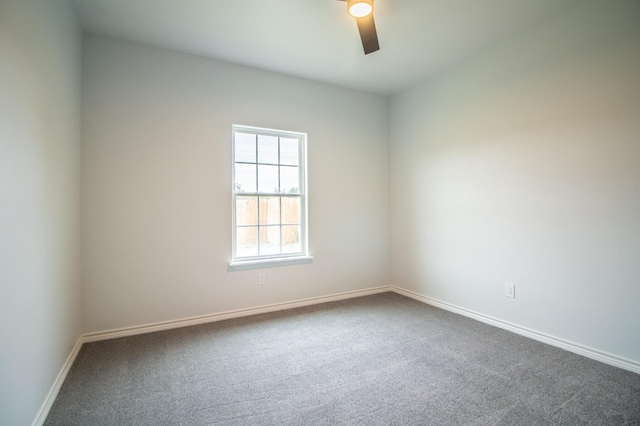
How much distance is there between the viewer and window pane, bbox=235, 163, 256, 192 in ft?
10.8

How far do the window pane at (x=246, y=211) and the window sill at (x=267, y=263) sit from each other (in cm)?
43

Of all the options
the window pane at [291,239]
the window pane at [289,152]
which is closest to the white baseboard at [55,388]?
the window pane at [291,239]

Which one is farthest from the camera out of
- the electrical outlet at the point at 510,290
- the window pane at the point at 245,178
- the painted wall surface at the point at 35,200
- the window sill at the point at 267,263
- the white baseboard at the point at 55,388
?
the window pane at the point at 245,178

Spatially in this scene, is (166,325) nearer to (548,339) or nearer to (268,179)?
(268,179)

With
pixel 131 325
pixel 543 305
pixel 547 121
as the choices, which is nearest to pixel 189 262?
pixel 131 325

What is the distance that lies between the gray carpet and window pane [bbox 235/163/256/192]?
1.45m

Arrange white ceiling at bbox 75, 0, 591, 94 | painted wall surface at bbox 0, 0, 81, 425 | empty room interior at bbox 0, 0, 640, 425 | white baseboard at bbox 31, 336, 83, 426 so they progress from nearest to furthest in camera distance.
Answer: painted wall surface at bbox 0, 0, 81, 425 → white baseboard at bbox 31, 336, 83, 426 → empty room interior at bbox 0, 0, 640, 425 → white ceiling at bbox 75, 0, 591, 94

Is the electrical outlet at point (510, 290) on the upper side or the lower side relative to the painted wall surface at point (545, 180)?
lower

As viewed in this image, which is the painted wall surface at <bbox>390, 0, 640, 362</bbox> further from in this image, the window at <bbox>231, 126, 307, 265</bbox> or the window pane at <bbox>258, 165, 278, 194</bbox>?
the window pane at <bbox>258, 165, 278, 194</bbox>

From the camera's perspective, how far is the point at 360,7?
1820 mm

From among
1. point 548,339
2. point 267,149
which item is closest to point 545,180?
point 548,339

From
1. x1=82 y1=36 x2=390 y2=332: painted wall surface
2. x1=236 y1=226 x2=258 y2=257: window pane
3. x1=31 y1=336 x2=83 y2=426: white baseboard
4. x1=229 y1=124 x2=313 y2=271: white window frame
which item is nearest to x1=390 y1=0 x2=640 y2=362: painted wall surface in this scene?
x1=82 y1=36 x2=390 y2=332: painted wall surface

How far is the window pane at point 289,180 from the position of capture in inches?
140

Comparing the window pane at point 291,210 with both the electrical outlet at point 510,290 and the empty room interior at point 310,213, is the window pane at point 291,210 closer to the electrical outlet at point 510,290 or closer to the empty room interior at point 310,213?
the empty room interior at point 310,213
